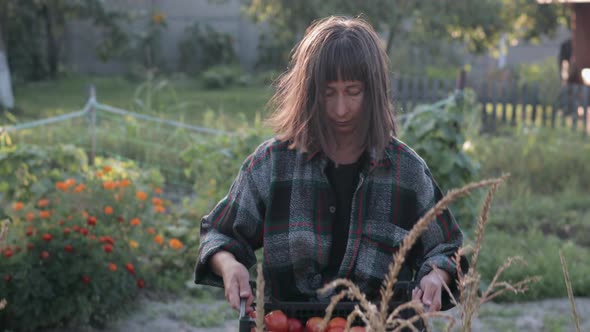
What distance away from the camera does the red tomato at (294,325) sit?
5.48 feet

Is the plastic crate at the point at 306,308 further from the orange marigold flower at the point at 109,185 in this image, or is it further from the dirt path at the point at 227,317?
the orange marigold flower at the point at 109,185

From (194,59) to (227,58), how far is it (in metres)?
0.85

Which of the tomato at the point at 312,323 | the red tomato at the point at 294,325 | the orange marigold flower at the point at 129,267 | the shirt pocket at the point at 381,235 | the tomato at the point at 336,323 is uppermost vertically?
the shirt pocket at the point at 381,235

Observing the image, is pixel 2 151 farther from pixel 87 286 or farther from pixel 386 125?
pixel 386 125

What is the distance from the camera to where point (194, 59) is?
20078mm

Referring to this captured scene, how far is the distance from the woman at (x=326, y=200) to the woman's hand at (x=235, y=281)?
0.02 meters

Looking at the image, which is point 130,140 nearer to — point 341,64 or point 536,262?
point 536,262

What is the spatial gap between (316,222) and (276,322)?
0.37 metres

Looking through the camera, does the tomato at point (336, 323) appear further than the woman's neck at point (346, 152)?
No

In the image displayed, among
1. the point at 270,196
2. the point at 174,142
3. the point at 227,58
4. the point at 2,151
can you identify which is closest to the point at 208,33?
the point at 227,58

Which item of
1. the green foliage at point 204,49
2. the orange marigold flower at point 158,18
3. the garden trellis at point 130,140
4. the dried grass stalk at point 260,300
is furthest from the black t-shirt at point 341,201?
the green foliage at point 204,49

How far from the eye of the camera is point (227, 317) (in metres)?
4.23

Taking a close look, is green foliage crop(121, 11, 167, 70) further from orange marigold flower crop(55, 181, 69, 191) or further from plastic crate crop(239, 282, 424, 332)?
plastic crate crop(239, 282, 424, 332)

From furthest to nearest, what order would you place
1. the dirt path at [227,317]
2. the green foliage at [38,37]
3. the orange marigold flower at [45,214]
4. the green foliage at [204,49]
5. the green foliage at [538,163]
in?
the green foliage at [204,49] < the green foliage at [38,37] < the green foliage at [538,163] < the dirt path at [227,317] < the orange marigold flower at [45,214]
